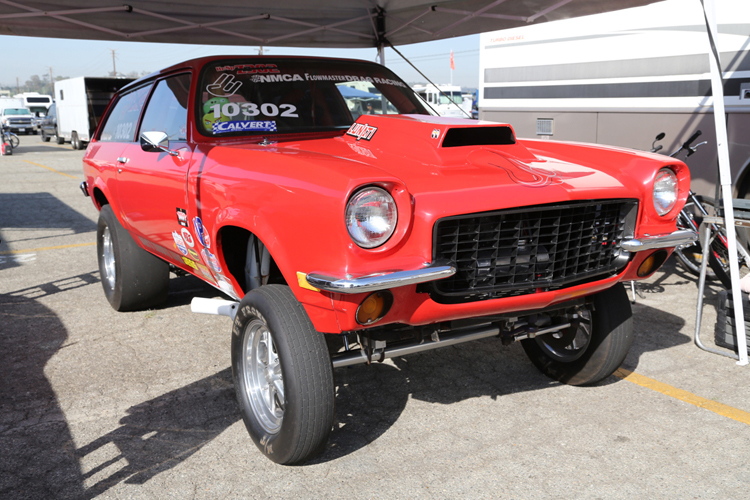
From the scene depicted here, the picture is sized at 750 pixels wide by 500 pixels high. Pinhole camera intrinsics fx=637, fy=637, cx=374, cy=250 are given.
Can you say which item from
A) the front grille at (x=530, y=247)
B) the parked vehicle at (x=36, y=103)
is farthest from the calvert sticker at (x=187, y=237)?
the parked vehicle at (x=36, y=103)

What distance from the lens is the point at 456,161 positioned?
290cm

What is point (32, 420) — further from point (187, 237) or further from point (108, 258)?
point (108, 258)

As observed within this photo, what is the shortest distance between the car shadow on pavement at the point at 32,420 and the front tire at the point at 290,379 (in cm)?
84

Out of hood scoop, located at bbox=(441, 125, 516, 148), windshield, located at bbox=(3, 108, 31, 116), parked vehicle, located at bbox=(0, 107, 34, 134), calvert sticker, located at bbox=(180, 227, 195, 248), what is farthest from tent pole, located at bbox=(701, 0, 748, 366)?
windshield, located at bbox=(3, 108, 31, 116)

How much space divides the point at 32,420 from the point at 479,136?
270 centimetres

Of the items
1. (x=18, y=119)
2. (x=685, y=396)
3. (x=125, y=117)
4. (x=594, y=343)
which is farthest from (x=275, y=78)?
(x=18, y=119)

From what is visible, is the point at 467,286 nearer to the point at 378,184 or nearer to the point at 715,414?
the point at 378,184

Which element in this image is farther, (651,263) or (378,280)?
(651,263)

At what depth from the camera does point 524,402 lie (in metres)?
3.51

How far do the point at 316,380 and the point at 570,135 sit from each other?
5945 mm

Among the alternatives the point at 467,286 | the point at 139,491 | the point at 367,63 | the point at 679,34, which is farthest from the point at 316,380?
the point at 679,34

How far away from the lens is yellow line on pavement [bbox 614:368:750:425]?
3.32 metres

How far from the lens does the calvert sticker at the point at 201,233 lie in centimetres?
330

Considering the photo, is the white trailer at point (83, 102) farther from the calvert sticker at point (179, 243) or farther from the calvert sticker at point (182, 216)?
the calvert sticker at point (182, 216)
